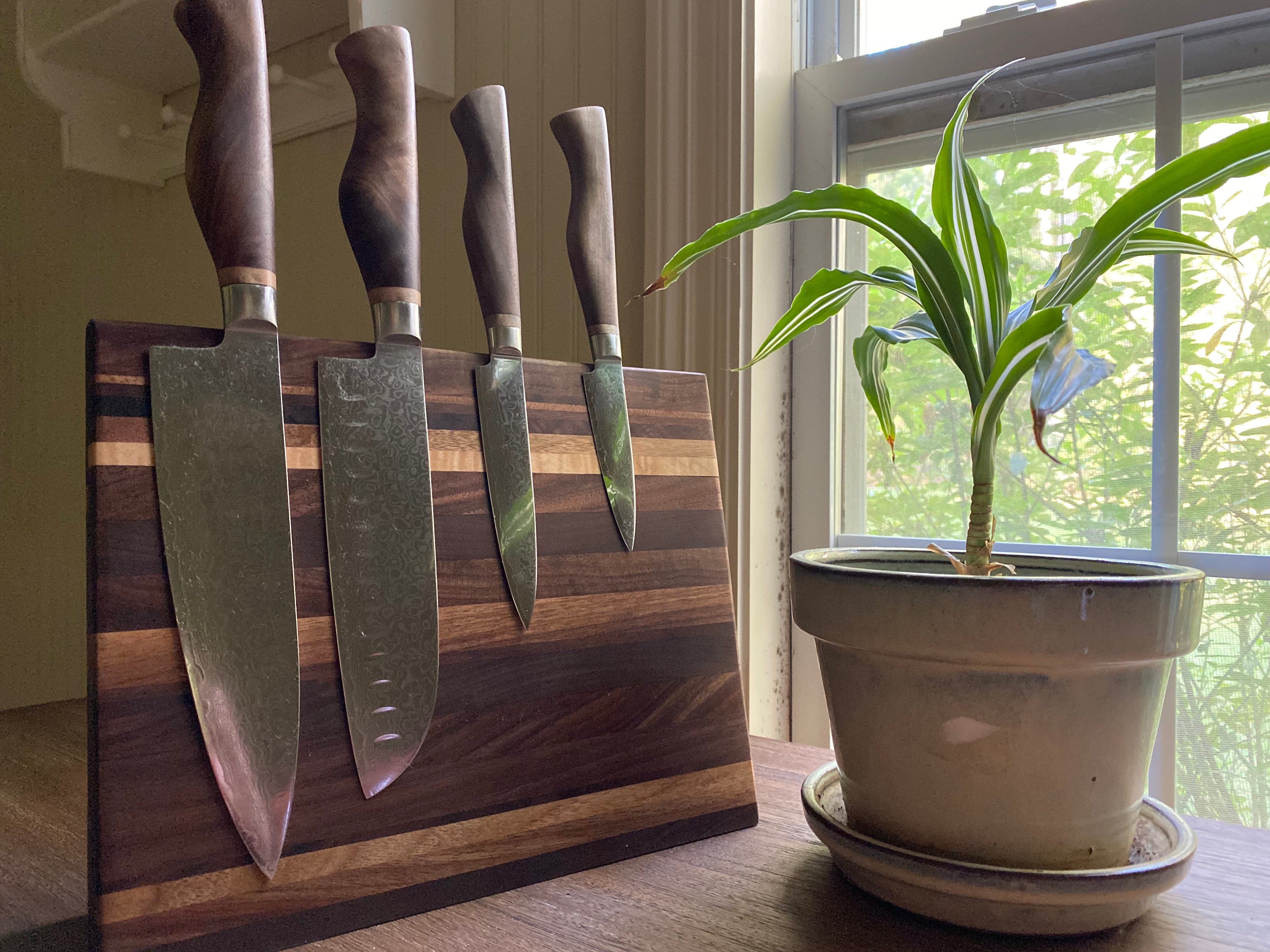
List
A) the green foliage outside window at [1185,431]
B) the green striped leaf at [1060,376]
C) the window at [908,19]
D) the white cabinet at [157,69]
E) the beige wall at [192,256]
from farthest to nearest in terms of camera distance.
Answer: the white cabinet at [157,69] < the beige wall at [192,256] < the window at [908,19] < the green foliage outside window at [1185,431] < the green striped leaf at [1060,376]

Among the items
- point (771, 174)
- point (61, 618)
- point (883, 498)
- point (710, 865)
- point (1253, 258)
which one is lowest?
point (61, 618)

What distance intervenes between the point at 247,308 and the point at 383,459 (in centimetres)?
9

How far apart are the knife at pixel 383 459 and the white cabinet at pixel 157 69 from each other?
1.97ft

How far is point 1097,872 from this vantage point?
15.0 inches

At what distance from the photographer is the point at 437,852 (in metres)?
0.44

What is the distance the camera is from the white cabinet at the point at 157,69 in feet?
3.67

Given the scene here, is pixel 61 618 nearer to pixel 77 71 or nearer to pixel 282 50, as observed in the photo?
pixel 77 71

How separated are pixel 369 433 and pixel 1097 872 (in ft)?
1.27

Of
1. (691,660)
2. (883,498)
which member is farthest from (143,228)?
(691,660)

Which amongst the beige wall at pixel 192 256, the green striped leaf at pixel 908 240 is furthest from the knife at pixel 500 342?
the beige wall at pixel 192 256

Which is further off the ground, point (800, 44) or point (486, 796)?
point (800, 44)

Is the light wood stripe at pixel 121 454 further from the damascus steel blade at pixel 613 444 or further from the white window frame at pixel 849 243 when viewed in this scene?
the white window frame at pixel 849 243

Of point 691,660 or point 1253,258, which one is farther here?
point 1253,258

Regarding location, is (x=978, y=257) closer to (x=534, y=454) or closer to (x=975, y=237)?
(x=975, y=237)
